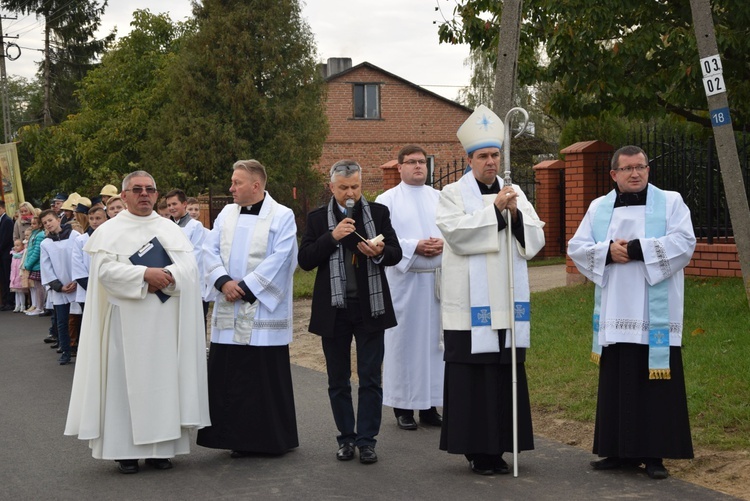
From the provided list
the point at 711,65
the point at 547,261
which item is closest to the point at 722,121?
the point at 711,65

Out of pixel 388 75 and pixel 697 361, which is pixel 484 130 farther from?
pixel 388 75

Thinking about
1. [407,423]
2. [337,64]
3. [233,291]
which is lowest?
[407,423]

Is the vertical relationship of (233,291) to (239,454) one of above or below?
above

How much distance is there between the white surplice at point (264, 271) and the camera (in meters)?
7.86

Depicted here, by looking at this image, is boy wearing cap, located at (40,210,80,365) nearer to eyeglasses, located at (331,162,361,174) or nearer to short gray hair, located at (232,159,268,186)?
short gray hair, located at (232,159,268,186)

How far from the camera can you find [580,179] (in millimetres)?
15992

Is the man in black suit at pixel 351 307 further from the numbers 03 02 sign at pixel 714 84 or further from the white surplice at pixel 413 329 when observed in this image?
the numbers 03 02 sign at pixel 714 84

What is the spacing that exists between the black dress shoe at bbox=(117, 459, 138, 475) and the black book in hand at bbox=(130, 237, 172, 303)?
114 centimetres

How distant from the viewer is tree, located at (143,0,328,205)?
3600 cm

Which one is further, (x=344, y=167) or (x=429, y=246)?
(x=429, y=246)

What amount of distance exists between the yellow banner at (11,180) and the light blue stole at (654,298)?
20.7 m

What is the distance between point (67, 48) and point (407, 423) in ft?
167

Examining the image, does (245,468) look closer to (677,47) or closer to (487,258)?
(487,258)

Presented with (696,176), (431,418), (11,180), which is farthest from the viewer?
(11,180)
